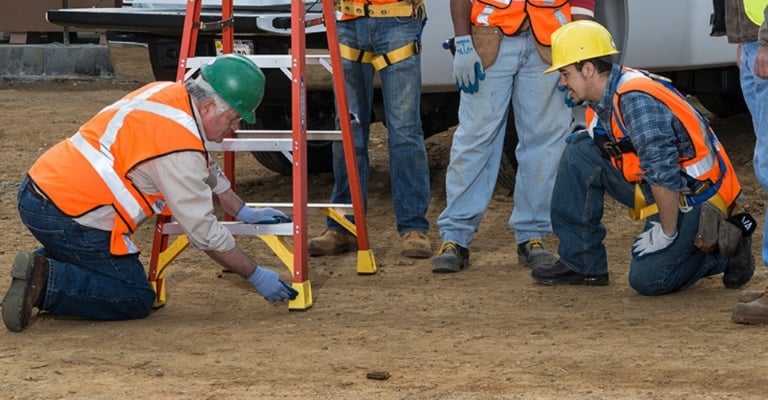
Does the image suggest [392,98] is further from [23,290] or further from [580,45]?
[23,290]

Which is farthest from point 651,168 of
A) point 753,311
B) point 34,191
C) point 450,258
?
point 34,191

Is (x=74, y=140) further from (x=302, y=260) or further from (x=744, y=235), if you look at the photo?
(x=744, y=235)

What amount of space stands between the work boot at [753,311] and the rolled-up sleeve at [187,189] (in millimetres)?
1962

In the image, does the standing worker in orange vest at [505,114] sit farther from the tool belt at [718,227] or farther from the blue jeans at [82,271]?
the blue jeans at [82,271]

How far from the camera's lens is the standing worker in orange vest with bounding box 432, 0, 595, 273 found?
646 centimetres

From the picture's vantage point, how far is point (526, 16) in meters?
A: 6.47

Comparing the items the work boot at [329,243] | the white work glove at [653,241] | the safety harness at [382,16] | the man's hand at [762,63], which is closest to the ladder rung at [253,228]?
the work boot at [329,243]

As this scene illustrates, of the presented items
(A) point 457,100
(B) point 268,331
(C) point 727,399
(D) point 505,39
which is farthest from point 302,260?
(A) point 457,100

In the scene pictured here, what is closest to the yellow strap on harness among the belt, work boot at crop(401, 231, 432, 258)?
A: work boot at crop(401, 231, 432, 258)

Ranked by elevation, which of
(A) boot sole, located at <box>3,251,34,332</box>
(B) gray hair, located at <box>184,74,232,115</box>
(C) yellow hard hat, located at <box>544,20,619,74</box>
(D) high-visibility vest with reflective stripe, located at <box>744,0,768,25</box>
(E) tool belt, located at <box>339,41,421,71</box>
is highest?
(D) high-visibility vest with reflective stripe, located at <box>744,0,768,25</box>

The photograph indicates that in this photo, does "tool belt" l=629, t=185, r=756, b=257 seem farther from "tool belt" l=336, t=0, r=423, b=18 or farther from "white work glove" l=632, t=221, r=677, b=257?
"tool belt" l=336, t=0, r=423, b=18

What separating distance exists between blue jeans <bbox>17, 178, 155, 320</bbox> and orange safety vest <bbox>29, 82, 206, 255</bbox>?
59 millimetres

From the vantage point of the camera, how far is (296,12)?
5.89 meters

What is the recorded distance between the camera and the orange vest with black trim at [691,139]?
573cm
